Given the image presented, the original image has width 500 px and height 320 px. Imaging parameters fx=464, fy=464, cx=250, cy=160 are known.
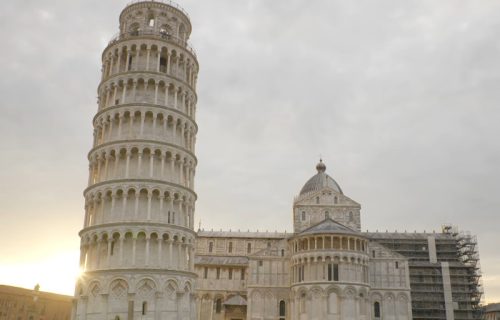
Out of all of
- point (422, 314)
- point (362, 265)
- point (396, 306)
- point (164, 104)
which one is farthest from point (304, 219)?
point (164, 104)

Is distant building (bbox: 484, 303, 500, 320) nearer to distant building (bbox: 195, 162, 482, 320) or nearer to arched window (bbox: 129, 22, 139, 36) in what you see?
distant building (bbox: 195, 162, 482, 320)

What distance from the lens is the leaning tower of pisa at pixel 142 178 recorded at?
3219 centimetres

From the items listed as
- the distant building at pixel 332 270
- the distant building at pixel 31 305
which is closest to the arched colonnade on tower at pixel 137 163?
the distant building at pixel 332 270

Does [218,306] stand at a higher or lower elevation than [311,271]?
lower

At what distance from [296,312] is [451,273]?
27.8 meters

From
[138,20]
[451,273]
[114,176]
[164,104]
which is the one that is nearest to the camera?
[114,176]

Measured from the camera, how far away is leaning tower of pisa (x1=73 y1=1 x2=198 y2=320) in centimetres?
3219

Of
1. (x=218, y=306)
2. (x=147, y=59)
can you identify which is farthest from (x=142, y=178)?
(x=218, y=306)

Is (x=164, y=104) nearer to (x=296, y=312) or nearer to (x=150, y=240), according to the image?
(x=150, y=240)

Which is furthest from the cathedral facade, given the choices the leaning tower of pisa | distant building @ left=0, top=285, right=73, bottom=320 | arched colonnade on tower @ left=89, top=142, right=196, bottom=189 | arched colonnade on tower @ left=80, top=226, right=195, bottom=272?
distant building @ left=0, top=285, right=73, bottom=320

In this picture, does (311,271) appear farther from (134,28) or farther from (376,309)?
(134,28)

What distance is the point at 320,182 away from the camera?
66750 millimetres

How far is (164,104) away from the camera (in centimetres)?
3728

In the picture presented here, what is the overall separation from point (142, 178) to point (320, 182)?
37.2 meters
